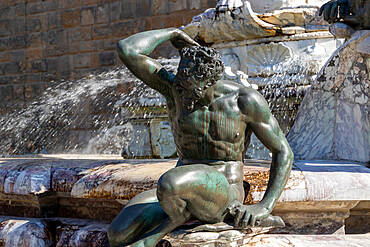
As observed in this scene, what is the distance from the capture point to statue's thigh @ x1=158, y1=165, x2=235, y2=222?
1.48m

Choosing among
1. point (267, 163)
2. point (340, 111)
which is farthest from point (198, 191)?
point (340, 111)

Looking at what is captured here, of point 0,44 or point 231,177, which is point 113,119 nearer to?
point 0,44

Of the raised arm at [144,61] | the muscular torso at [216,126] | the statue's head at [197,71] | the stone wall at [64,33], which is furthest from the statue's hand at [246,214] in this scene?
the stone wall at [64,33]

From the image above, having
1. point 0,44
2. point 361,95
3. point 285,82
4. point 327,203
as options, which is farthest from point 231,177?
point 0,44

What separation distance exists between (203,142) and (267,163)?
2.35 ft

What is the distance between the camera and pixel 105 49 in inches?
371

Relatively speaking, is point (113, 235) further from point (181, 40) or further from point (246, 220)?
point (181, 40)

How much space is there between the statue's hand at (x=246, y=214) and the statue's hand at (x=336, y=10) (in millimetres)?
1573

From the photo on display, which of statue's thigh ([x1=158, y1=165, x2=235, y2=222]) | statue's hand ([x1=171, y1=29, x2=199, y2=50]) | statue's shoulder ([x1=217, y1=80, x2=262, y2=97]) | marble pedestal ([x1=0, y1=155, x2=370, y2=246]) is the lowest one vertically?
marble pedestal ([x1=0, y1=155, x2=370, y2=246])

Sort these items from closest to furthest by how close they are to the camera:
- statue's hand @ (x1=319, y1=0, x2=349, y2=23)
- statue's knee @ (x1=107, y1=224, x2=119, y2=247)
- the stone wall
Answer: statue's knee @ (x1=107, y1=224, x2=119, y2=247)
statue's hand @ (x1=319, y1=0, x2=349, y2=23)
the stone wall

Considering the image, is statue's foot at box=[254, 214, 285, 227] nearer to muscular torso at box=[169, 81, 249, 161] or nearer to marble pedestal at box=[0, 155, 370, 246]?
marble pedestal at box=[0, 155, 370, 246]

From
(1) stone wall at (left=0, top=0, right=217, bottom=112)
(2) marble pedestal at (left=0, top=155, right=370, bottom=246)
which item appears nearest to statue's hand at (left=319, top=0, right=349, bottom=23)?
(2) marble pedestal at (left=0, top=155, right=370, bottom=246)

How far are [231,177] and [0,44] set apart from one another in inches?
394

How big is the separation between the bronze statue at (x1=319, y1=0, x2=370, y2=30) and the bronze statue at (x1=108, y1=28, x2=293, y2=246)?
1245mm
